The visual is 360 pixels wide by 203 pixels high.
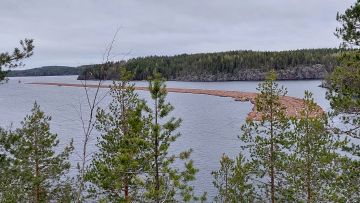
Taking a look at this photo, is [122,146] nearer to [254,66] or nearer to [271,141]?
[271,141]

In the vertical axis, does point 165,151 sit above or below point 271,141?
above

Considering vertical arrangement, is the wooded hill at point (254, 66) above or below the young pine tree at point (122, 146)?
above

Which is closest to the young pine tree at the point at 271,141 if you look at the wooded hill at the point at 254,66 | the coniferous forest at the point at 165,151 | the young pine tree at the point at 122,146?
the coniferous forest at the point at 165,151

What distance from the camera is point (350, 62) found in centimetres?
1460

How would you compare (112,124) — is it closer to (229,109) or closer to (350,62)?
(350,62)

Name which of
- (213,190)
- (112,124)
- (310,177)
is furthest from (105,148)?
(213,190)

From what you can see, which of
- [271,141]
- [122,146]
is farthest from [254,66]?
[122,146]

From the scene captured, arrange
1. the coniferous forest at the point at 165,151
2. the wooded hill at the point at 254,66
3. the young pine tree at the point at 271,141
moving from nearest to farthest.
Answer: the coniferous forest at the point at 165,151 < the young pine tree at the point at 271,141 < the wooded hill at the point at 254,66

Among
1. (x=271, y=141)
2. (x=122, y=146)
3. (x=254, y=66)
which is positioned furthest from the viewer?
(x=254, y=66)

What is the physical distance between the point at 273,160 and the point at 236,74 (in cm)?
16353

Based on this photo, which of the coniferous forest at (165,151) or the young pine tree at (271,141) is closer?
the coniferous forest at (165,151)

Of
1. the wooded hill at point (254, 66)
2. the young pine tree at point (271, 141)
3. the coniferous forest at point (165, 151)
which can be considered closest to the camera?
the coniferous forest at point (165, 151)

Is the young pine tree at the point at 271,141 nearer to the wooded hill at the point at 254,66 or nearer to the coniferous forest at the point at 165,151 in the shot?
the coniferous forest at the point at 165,151

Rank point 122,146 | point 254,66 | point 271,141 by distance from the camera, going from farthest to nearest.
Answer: point 254,66
point 271,141
point 122,146
